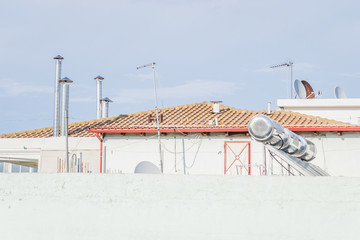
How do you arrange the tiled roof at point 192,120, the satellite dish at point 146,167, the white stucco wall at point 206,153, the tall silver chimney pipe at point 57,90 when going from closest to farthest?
the white stucco wall at point 206,153 < the satellite dish at point 146,167 < the tiled roof at point 192,120 < the tall silver chimney pipe at point 57,90

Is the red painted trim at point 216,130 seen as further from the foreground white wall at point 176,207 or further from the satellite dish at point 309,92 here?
the foreground white wall at point 176,207

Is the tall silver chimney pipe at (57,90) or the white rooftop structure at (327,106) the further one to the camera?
the white rooftop structure at (327,106)

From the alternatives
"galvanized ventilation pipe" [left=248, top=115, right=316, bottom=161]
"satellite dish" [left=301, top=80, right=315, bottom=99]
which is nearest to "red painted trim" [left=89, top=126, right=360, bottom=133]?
"galvanized ventilation pipe" [left=248, top=115, right=316, bottom=161]

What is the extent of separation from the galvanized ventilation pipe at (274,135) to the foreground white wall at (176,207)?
9.94ft

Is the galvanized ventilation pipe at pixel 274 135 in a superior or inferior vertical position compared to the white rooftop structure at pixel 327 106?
inferior

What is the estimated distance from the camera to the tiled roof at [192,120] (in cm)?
2434

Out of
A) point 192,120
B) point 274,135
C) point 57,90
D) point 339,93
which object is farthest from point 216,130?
point 339,93

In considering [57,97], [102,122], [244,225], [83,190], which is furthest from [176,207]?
[57,97]

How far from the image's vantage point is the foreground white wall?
10.2 meters

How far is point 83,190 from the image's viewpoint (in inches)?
454

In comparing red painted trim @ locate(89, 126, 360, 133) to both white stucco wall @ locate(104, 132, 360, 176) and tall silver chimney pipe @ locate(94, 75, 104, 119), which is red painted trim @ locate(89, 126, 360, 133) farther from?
tall silver chimney pipe @ locate(94, 75, 104, 119)

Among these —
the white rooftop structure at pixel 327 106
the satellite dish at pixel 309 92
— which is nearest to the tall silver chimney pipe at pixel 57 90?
the white rooftop structure at pixel 327 106

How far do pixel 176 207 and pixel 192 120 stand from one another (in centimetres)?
1599

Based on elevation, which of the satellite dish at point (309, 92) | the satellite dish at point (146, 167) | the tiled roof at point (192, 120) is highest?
the satellite dish at point (309, 92)
